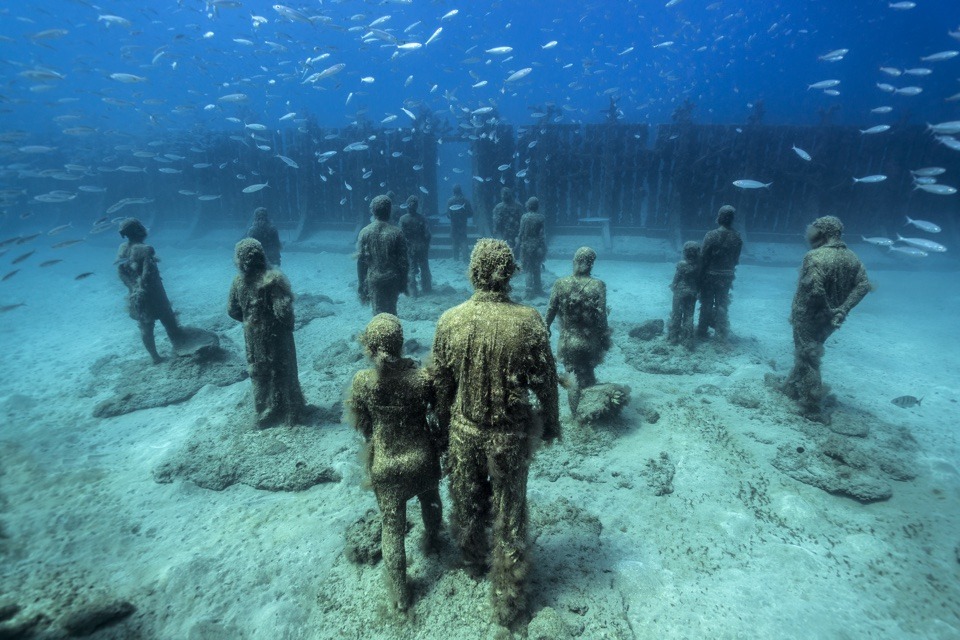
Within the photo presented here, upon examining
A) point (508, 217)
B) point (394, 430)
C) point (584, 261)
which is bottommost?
point (394, 430)

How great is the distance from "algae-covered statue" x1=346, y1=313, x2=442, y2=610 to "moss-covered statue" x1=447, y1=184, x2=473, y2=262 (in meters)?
12.3

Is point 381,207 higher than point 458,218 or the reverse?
higher

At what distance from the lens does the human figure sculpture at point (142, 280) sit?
27.2 ft

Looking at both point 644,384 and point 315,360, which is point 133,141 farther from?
point 644,384

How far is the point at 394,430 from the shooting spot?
3.48 m

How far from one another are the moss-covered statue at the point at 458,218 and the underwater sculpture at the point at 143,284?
9.01m

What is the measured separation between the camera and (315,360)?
9109 millimetres

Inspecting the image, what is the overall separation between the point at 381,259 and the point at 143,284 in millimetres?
4576

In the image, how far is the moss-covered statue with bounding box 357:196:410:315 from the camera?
27.1 feet

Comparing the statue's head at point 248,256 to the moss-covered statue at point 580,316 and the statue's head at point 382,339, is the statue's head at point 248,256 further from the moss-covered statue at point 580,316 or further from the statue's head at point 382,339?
the moss-covered statue at point 580,316

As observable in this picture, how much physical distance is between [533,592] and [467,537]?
74 centimetres

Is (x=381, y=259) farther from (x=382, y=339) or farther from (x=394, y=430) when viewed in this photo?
(x=394, y=430)

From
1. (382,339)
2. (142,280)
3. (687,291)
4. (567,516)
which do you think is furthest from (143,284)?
(687,291)

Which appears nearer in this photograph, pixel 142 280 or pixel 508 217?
pixel 142 280
